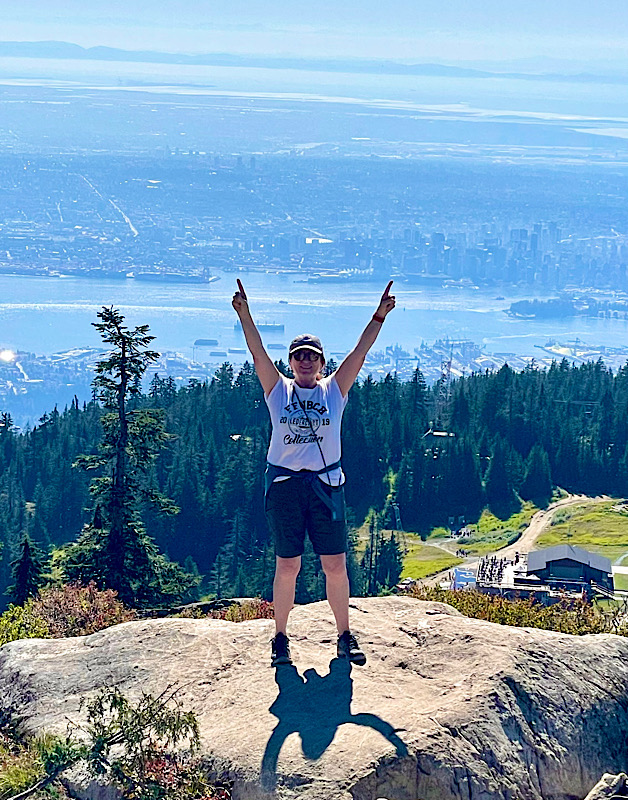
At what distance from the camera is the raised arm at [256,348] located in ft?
33.3

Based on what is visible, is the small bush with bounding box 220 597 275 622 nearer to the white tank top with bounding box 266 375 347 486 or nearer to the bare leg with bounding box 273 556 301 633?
the bare leg with bounding box 273 556 301 633

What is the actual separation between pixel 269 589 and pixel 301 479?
55.7 m

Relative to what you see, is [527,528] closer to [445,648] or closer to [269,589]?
[269,589]

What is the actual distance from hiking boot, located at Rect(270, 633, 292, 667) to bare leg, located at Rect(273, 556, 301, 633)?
68mm

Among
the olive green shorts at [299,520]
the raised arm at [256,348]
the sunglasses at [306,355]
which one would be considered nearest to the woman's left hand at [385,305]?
the sunglasses at [306,355]

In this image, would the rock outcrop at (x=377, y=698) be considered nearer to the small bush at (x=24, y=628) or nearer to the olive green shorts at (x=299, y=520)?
the olive green shorts at (x=299, y=520)

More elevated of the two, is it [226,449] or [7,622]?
[7,622]

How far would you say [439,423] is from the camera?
4099 inches

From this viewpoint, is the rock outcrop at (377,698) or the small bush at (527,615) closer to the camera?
the rock outcrop at (377,698)

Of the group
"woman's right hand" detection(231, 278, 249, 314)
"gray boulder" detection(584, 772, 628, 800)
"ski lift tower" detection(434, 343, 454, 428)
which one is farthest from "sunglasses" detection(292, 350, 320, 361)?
"ski lift tower" detection(434, 343, 454, 428)

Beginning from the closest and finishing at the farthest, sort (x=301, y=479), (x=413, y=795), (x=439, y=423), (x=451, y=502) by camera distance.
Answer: (x=413, y=795) < (x=301, y=479) < (x=451, y=502) < (x=439, y=423)

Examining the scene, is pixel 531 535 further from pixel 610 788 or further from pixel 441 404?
pixel 610 788

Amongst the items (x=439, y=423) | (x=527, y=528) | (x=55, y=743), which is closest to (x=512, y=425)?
(x=439, y=423)

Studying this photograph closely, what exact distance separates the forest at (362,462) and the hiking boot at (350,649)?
200 ft
